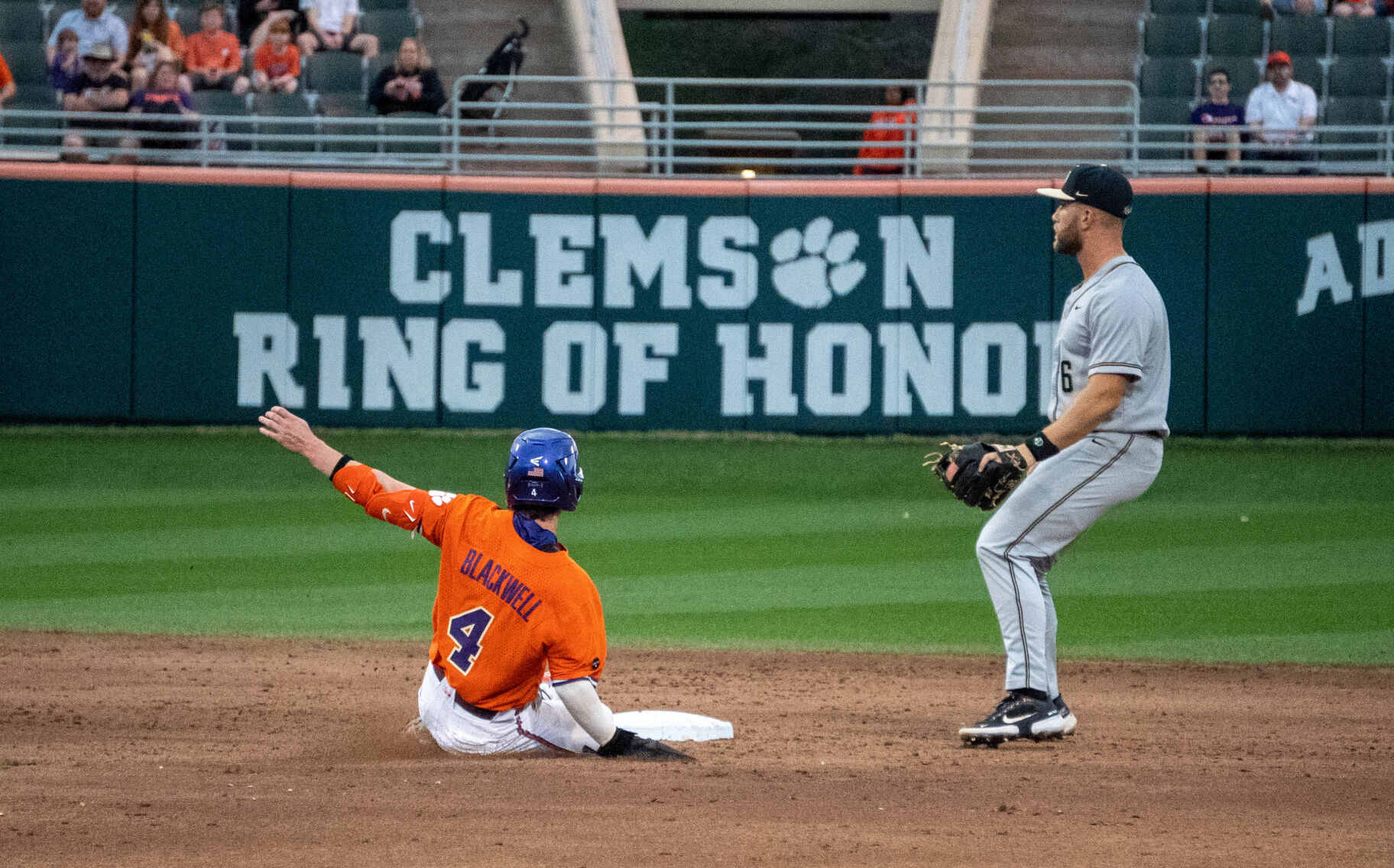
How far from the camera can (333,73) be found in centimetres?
1792

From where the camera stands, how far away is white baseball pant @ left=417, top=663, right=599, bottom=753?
226 inches

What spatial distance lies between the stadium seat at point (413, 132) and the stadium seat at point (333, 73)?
107cm

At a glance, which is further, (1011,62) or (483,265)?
(1011,62)

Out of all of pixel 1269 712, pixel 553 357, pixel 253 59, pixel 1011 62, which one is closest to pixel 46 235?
pixel 253 59

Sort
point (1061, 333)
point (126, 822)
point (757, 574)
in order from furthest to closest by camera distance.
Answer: point (757, 574)
point (1061, 333)
point (126, 822)

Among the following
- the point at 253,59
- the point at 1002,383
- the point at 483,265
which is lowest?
the point at 1002,383

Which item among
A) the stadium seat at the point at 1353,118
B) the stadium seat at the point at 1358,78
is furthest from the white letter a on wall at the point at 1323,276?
the stadium seat at the point at 1358,78

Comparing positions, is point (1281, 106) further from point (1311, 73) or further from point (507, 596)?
point (507, 596)

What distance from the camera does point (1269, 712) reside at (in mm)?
7055

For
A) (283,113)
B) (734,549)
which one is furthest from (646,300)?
(734,549)

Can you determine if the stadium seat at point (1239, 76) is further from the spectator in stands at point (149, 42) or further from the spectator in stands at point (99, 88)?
the spectator in stands at point (99, 88)

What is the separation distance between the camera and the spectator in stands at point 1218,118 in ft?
54.9

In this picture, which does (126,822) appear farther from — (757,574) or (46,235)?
(46,235)

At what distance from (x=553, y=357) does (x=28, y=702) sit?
9553 millimetres
